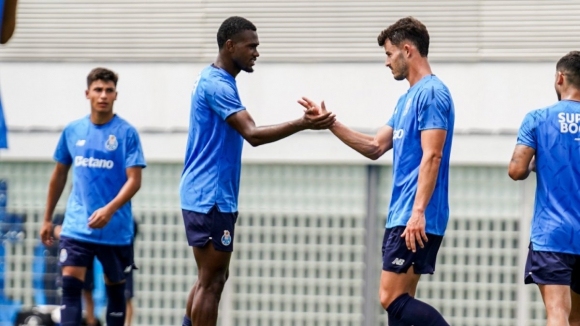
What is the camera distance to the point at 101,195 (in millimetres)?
8070

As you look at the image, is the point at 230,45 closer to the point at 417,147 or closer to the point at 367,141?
the point at 367,141

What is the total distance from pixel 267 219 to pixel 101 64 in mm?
2232

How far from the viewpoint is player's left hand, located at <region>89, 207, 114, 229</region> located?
7730 mm

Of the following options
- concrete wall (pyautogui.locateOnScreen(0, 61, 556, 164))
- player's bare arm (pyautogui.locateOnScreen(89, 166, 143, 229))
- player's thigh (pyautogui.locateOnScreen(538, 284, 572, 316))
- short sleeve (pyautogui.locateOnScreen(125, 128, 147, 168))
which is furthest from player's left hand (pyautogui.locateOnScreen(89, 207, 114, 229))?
player's thigh (pyautogui.locateOnScreen(538, 284, 572, 316))

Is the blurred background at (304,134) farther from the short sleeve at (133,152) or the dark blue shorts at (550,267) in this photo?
the dark blue shorts at (550,267)

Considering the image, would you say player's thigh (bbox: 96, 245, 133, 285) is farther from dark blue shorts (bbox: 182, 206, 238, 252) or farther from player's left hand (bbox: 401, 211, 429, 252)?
player's left hand (bbox: 401, 211, 429, 252)

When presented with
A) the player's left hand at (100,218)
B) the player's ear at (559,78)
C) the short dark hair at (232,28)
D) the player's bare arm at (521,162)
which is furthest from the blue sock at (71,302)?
the player's ear at (559,78)

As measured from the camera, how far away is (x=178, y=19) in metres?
10.6

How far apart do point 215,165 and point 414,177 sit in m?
1.24

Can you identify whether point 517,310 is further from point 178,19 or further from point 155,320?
point 178,19

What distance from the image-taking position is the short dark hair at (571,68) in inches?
254

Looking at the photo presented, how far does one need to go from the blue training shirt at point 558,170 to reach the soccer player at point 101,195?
9.94 ft

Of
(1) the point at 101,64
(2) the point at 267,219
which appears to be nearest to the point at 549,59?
(2) the point at 267,219

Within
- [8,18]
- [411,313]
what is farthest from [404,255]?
[8,18]
